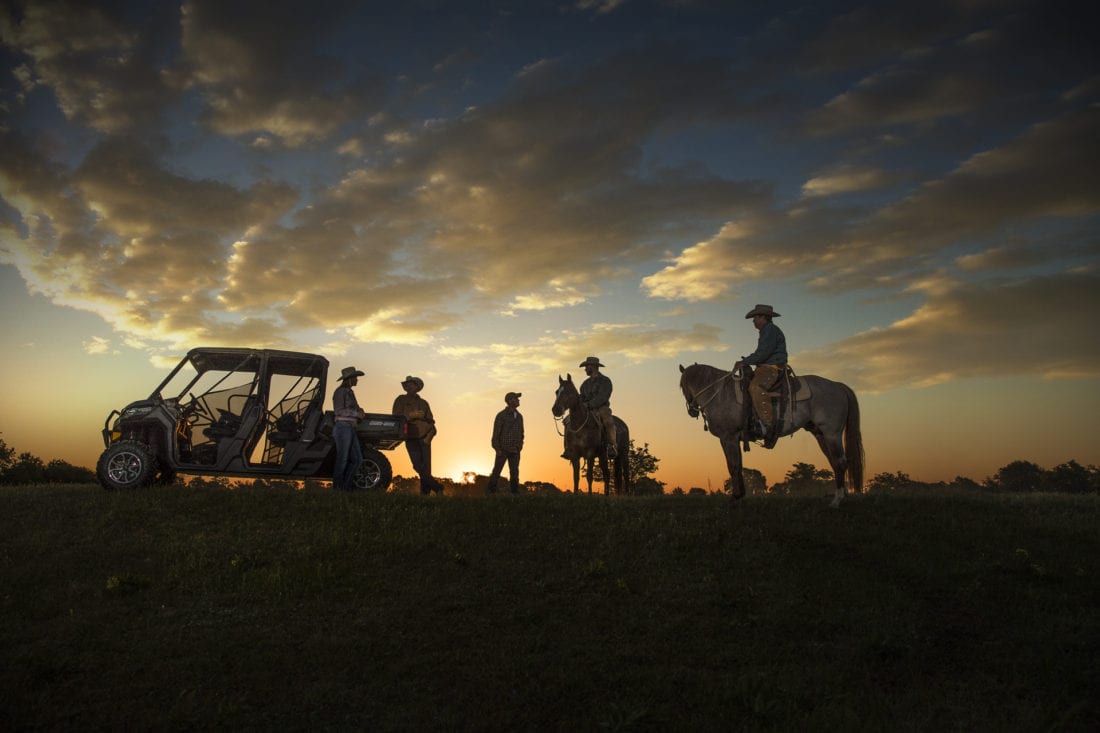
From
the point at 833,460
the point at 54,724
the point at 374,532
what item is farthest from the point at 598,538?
the point at 54,724

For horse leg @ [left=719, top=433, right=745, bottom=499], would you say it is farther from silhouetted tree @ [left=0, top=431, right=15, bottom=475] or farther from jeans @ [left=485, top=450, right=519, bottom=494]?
silhouetted tree @ [left=0, top=431, right=15, bottom=475]

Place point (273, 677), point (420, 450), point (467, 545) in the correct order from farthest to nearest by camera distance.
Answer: point (420, 450) → point (467, 545) → point (273, 677)

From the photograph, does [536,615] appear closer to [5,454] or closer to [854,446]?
[854,446]

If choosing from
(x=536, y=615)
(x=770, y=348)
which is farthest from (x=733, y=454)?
(x=536, y=615)

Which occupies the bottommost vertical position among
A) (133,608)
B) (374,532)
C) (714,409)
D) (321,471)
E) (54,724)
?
(54,724)

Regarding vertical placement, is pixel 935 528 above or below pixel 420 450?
below

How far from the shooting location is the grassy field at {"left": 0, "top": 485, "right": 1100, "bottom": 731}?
869 cm

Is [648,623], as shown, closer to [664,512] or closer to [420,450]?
[664,512]

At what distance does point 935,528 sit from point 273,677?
1287 centimetres

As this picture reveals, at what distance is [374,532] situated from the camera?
1405 cm

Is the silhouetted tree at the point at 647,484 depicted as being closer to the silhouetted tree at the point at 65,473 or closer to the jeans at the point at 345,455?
the jeans at the point at 345,455

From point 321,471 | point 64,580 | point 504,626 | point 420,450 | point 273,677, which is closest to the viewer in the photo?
point 273,677

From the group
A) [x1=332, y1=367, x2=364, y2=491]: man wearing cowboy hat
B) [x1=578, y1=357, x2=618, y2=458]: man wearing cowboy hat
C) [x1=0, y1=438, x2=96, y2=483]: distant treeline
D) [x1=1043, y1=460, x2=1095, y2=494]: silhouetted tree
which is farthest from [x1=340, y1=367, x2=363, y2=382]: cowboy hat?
[x1=1043, y1=460, x2=1095, y2=494]: silhouetted tree

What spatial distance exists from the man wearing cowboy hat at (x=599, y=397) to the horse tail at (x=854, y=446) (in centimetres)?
687
